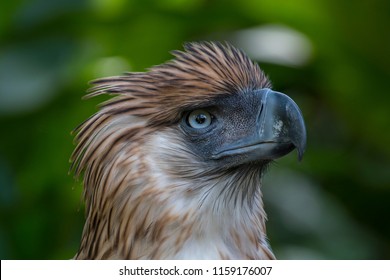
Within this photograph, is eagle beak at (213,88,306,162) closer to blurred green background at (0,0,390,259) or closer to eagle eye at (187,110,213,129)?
eagle eye at (187,110,213,129)

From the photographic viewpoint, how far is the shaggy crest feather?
237 centimetres

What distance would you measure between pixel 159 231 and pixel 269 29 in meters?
1.98

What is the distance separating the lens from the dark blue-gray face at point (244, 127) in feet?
7.52

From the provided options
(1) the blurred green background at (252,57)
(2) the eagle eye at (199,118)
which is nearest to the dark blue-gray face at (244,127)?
(2) the eagle eye at (199,118)

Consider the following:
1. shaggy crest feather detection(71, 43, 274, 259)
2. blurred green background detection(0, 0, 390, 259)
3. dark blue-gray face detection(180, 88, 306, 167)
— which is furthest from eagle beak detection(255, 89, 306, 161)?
blurred green background detection(0, 0, 390, 259)

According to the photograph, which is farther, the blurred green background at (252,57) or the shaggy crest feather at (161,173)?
the blurred green background at (252,57)

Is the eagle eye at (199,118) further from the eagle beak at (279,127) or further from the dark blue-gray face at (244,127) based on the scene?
the eagle beak at (279,127)

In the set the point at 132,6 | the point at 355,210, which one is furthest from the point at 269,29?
the point at 355,210

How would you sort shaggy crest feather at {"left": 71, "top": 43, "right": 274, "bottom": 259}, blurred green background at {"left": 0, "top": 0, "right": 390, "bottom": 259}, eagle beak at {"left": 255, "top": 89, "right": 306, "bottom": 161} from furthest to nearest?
blurred green background at {"left": 0, "top": 0, "right": 390, "bottom": 259} → shaggy crest feather at {"left": 71, "top": 43, "right": 274, "bottom": 259} → eagle beak at {"left": 255, "top": 89, "right": 306, "bottom": 161}

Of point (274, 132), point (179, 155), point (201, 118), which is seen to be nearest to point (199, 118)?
point (201, 118)

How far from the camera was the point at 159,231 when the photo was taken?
2.37 m

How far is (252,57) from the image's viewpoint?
402 centimetres
